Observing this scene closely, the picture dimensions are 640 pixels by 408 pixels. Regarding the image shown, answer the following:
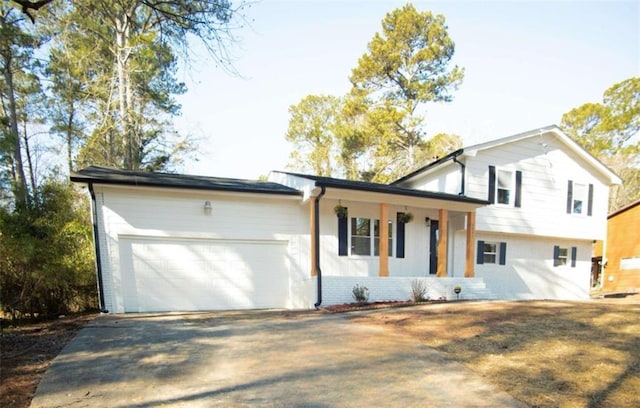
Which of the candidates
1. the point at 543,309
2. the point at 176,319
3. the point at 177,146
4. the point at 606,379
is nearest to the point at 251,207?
the point at 176,319

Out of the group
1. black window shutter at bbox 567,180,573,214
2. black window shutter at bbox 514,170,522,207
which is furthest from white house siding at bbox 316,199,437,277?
black window shutter at bbox 567,180,573,214

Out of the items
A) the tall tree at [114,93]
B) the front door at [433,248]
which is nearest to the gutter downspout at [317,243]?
the front door at [433,248]

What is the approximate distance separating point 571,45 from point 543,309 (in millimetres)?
10432

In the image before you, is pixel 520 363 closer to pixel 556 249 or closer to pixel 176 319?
pixel 176 319

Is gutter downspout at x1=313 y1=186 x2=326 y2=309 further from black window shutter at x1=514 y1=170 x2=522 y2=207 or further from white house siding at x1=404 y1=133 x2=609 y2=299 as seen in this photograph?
black window shutter at x1=514 y1=170 x2=522 y2=207

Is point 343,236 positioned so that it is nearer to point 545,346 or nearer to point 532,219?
point 545,346

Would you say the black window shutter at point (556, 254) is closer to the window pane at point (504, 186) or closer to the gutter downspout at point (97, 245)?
the window pane at point (504, 186)

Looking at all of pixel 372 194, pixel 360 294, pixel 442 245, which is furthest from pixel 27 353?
pixel 442 245

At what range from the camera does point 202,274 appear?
349 inches

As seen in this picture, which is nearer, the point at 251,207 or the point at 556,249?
the point at 251,207

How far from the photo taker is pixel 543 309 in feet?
23.1

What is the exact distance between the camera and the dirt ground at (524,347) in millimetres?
3211

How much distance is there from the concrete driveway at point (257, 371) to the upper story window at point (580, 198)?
12.9 m

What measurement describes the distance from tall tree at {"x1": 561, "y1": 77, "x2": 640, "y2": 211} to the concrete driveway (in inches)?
1094
